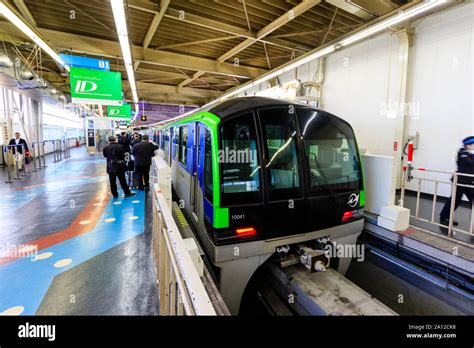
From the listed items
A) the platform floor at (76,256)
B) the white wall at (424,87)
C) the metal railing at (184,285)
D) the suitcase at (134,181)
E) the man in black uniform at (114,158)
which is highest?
the white wall at (424,87)

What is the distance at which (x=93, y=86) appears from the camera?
676 cm

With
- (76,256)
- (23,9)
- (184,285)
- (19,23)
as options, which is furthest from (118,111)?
(184,285)

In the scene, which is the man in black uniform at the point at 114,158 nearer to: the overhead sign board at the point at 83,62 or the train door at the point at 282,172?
the overhead sign board at the point at 83,62

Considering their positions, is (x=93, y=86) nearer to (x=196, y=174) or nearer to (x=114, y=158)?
(x=114, y=158)

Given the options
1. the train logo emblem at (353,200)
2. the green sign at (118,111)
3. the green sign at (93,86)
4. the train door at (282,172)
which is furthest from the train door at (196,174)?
the green sign at (118,111)

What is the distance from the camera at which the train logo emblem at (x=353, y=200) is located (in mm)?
3109

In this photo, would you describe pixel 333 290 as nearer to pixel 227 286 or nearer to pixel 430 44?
pixel 227 286

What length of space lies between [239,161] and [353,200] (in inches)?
65.7

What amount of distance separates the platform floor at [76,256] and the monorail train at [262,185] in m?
0.98

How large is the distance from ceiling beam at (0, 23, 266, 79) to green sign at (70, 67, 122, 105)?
527 mm

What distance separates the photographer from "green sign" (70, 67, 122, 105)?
647 cm

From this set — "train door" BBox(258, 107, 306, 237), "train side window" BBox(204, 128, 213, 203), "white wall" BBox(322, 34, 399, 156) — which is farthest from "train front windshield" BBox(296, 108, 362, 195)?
"white wall" BBox(322, 34, 399, 156)
